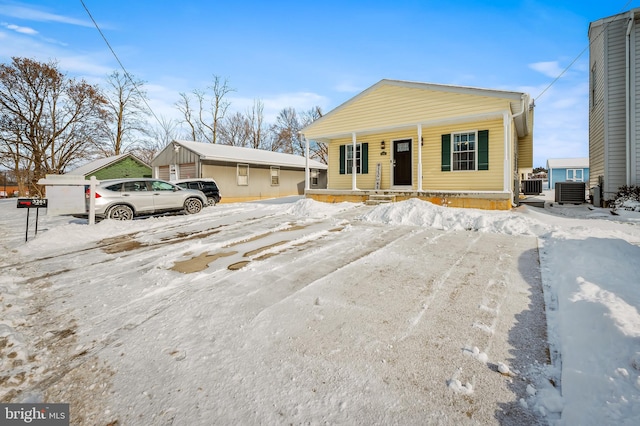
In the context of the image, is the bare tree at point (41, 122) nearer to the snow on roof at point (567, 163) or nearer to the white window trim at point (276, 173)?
the white window trim at point (276, 173)

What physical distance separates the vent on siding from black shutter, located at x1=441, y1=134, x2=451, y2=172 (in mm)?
7219

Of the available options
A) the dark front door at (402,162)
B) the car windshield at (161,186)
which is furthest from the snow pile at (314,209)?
the car windshield at (161,186)

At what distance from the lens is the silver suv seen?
30.0ft

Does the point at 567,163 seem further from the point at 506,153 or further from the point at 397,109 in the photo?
the point at 397,109

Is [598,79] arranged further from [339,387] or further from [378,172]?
[339,387]

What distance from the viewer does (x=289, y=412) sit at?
5.99 feet

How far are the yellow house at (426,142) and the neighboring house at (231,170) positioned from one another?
267 inches

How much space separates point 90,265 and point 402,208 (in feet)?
23.6

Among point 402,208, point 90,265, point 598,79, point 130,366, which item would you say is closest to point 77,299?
point 90,265

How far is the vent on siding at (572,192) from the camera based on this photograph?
1387 cm

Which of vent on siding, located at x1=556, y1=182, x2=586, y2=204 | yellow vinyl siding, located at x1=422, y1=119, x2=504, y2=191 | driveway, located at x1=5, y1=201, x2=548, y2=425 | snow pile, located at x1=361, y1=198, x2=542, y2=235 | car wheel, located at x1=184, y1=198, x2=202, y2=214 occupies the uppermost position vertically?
yellow vinyl siding, located at x1=422, y1=119, x2=504, y2=191

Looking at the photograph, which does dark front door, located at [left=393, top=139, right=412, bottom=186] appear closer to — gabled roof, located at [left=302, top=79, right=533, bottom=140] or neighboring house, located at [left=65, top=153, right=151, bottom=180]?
gabled roof, located at [left=302, top=79, right=533, bottom=140]

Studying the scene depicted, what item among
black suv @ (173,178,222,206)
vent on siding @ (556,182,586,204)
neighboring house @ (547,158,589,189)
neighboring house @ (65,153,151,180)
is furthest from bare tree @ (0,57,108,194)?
neighboring house @ (547,158,589,189)

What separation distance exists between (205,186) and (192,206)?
4065mm
